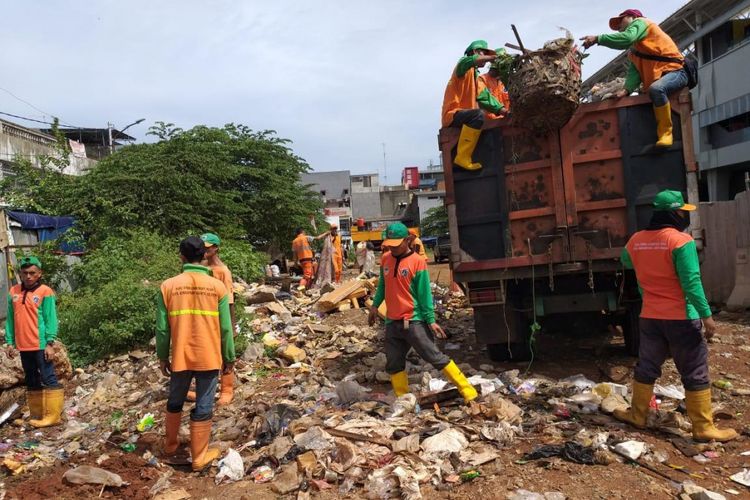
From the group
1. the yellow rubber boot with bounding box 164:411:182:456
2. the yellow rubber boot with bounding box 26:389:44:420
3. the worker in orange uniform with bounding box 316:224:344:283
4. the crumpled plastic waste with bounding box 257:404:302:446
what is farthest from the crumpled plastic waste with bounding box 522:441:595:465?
the worker in orange uniform with bounding box 316:224:344:283

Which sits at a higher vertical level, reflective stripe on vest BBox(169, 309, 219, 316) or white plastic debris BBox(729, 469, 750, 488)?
reflective stripe on vest BBox(169, 309, 219, 316)

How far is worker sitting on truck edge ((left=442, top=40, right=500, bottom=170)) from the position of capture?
528 centimetres

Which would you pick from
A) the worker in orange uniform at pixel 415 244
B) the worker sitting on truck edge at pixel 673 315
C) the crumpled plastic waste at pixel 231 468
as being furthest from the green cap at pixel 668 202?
the crumpled plastic waste at pixel 231 468

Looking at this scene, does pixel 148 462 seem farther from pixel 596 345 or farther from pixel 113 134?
pixel 113 134

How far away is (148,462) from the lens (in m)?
4.12

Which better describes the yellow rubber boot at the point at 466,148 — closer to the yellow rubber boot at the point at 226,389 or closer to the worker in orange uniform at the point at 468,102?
the worker in orange uniform at the point at 468,102

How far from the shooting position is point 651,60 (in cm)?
518

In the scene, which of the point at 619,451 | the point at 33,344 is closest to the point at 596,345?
the point at 619,451

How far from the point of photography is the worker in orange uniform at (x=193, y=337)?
13.0 feet

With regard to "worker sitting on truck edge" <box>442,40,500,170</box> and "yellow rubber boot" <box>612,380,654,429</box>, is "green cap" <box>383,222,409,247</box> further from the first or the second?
"yellow rubber boot" <box>612,380,654,429</box>

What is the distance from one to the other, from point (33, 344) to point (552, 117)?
5.37m

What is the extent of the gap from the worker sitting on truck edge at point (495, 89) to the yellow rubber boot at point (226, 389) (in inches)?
145

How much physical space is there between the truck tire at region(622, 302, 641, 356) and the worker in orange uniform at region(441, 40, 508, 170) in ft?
6.90

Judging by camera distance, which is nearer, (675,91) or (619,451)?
(619,451)
